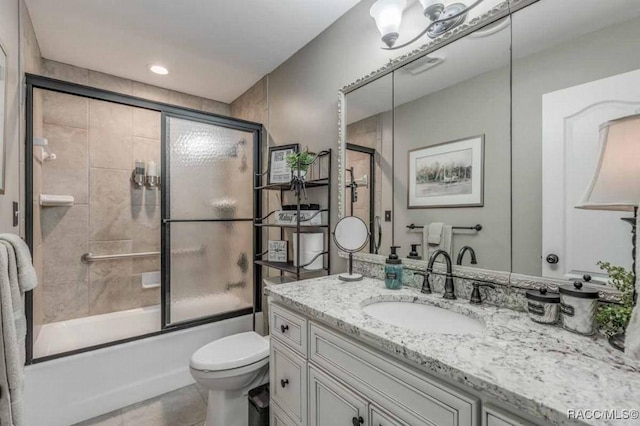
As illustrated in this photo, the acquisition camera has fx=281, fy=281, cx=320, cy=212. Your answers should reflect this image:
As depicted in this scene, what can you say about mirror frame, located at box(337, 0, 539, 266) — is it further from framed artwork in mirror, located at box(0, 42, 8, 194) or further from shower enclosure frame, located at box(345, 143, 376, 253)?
framed artwork in mirror, located at box(0, 42, 8, 194)

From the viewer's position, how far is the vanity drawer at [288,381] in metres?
1.13

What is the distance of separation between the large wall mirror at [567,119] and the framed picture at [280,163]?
1470 millimetres

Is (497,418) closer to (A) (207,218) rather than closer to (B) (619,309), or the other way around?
(B) (619,309)

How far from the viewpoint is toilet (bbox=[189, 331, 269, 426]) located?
1.51m

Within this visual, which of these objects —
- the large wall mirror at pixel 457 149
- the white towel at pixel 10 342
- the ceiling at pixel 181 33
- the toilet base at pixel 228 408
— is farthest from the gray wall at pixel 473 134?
the white towel at pixel 10 342

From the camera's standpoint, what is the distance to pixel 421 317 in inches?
45.1

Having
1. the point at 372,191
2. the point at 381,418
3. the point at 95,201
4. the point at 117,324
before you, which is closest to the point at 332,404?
the point at 381,418

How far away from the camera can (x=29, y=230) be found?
1.72m

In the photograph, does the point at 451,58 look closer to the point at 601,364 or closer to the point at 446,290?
the point at 446,290

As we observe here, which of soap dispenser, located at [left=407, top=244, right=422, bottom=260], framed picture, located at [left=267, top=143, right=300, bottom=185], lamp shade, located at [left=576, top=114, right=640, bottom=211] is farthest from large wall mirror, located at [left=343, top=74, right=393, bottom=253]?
lamp shade, located at [left=576, top=114, right=640, bottom=211]

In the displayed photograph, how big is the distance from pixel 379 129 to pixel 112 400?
2432mm

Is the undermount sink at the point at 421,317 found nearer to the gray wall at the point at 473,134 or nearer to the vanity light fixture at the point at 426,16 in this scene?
the gray wall at the point at 473,134

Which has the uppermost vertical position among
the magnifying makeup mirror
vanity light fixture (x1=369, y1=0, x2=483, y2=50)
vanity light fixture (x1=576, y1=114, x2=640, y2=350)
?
vanity light fixture (x1=369, y1=0, x2=483, y2=50)

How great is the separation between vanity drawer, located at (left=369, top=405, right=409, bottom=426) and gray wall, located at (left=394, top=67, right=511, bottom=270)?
0.66 m
